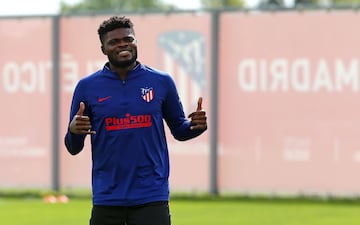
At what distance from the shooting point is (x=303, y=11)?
1830 cm

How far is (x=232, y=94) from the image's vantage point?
18625 mm

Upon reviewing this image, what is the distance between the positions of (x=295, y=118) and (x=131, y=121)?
11755mm

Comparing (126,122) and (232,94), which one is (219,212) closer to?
(232,94)

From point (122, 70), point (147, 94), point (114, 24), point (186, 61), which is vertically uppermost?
point (186, 61)

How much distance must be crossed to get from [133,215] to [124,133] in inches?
20.3

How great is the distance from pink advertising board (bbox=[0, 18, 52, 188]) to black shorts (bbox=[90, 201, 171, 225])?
12.9 meters

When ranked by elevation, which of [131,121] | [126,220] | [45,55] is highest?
[45,55]

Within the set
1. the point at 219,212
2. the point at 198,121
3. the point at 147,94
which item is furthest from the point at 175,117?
the point at 219,212

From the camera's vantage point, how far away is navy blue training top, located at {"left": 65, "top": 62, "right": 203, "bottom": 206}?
21.9 ft

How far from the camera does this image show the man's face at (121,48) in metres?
6.70

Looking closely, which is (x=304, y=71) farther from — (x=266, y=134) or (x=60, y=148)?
(x=60, y=148)

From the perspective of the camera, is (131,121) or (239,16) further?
(239,16)

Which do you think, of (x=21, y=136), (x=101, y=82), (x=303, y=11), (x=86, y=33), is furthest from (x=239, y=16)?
(x=101, y=82)

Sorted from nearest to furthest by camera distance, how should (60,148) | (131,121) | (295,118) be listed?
(131,121)
(295,118)
(60,148)
